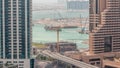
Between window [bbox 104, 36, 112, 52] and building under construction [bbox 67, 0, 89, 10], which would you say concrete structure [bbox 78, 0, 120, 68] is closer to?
window [bbox 104, 36, 112, 52]

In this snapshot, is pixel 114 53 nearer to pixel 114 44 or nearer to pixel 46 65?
pixel 114 44

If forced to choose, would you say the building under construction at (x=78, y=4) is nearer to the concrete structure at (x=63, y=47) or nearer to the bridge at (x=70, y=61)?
the concrete structure at (x=63, y=47)

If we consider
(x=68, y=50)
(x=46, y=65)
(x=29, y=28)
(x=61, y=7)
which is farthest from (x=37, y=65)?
(x=61, y=7)

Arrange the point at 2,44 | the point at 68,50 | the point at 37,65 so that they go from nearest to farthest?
the point at 2,44, the point at 37,65, the point at 68,50

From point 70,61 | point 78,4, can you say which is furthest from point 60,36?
point 78,4

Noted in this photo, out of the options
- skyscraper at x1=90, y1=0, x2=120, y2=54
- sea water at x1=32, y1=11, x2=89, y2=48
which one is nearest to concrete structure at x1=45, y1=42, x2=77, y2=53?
skyscraper at x1=90, y1=0, x2=120, y2=54

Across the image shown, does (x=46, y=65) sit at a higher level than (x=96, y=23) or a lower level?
lower

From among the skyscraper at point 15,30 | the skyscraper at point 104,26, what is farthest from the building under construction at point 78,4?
Result: the skyscraper at point 15,30
